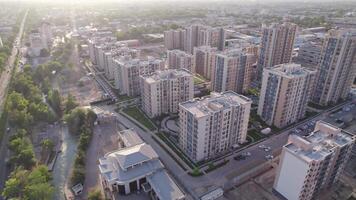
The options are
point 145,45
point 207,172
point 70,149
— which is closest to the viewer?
point 207,172

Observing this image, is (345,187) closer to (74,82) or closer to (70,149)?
(70,149)

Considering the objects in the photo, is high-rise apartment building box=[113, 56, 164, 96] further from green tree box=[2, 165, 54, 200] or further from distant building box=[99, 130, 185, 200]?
green tree box=[2, 165, 54, 200]

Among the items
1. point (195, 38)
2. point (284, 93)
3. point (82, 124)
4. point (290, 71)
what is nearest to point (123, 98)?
point (82, 124)

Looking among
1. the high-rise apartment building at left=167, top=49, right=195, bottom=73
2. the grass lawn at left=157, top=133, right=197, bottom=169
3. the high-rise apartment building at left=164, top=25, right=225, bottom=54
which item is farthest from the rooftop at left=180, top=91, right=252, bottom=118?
the high-rise apartment building at left=164, top=25, right=225, bottom=54

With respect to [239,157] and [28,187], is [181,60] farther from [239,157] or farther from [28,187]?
[28,187]

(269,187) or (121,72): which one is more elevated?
(121,72)

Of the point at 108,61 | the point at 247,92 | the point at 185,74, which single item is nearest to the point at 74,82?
the point at 108,61

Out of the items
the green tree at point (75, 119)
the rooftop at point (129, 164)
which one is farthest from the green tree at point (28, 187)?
the green tree at point (75, 119)
